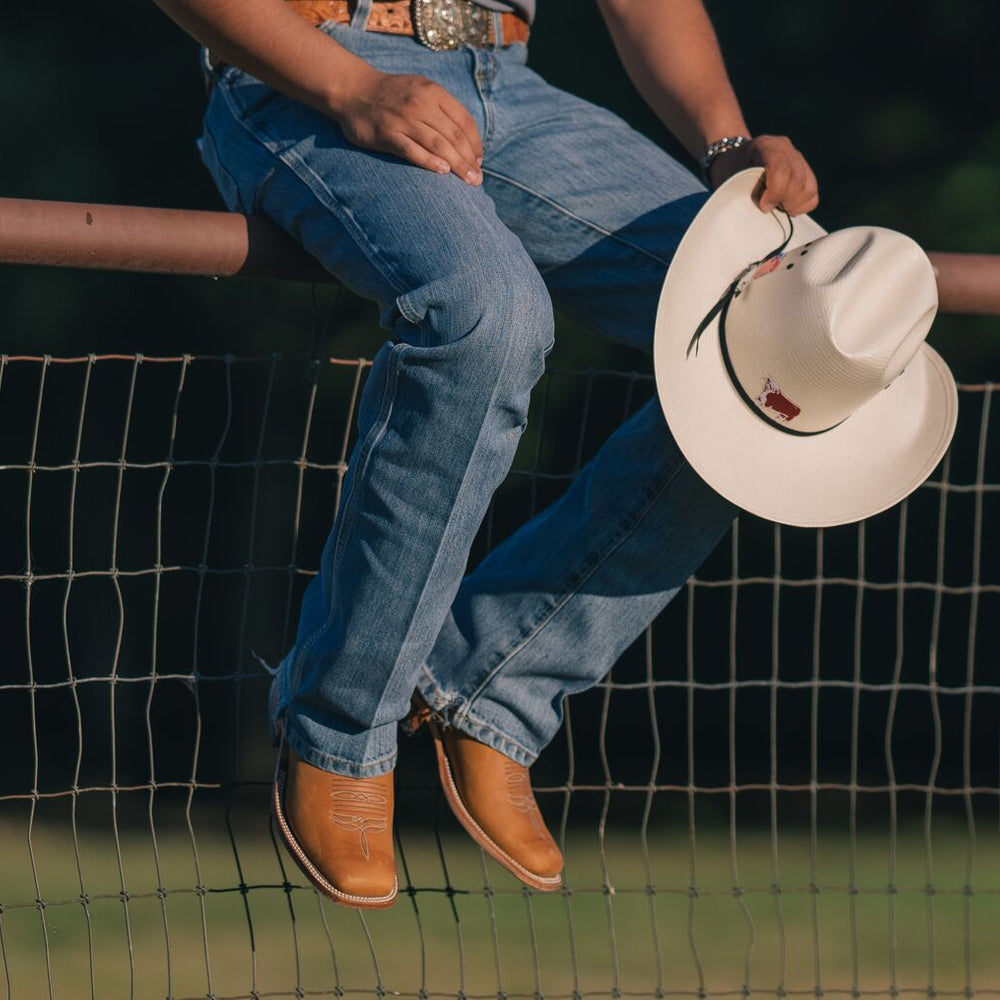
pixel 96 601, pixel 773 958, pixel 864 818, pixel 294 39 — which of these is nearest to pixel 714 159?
pixel 294 39

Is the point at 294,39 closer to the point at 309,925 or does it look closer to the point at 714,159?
the point at 714,159

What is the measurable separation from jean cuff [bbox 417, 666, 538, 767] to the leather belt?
95cm

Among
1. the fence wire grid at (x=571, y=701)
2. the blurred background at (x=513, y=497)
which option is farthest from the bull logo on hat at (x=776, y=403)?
the blurred background at (x=513, y=497)

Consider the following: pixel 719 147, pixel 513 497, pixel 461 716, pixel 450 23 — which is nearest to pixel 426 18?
pixel 450 23

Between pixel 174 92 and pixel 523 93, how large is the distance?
5.74m

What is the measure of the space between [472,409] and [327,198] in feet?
1.23

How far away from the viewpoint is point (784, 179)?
7.47 feet

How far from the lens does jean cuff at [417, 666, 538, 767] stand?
2387mm

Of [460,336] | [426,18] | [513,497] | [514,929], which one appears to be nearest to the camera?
[460,336]

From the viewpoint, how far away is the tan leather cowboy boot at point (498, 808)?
238cm

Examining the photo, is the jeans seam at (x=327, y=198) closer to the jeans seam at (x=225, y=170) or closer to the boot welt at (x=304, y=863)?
the jeans seam at (x=225, y=170)

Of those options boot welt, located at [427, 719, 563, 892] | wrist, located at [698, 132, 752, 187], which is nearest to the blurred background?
boot welt, located at [427, 719, 563, 892]

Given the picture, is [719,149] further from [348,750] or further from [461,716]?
[348,750]

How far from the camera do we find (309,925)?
486 centimetres
